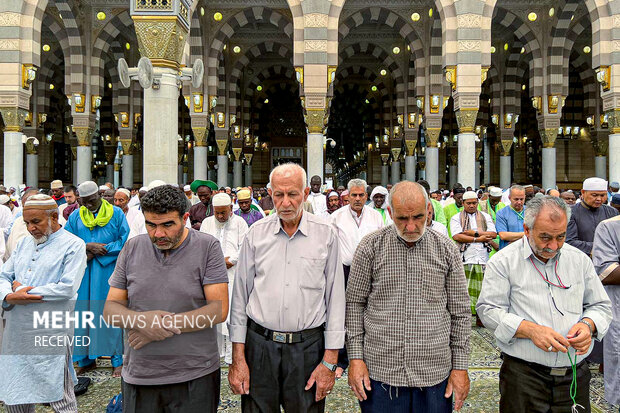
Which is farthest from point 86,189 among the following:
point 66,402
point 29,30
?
point 29,30

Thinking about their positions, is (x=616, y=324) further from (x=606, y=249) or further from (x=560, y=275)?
(x=560, y=275)

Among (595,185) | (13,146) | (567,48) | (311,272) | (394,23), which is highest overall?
(394,23)

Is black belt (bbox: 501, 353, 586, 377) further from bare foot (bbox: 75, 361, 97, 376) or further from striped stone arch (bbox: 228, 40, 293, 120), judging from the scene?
striped stone arch (bbox: 228, 40, 293, 120)

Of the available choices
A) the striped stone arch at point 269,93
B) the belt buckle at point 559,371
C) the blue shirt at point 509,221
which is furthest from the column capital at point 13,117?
the striped stone arch at point 269,93

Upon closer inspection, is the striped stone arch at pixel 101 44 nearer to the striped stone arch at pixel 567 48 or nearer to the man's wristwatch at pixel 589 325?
the striped stone arch at pixel 567 48

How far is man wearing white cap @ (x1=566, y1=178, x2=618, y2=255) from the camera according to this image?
389 centimetres

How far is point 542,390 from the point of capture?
2.04 metres

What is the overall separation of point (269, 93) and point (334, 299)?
952 inches

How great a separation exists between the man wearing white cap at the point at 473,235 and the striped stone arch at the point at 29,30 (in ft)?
34.2

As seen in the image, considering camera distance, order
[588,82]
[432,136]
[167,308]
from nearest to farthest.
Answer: [167,308], [432,136], [588,82]

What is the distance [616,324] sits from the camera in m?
2.89

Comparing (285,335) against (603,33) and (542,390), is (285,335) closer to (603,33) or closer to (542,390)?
(542,390)

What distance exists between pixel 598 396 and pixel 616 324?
969 millimetres

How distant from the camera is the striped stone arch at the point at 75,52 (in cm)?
1412
